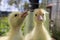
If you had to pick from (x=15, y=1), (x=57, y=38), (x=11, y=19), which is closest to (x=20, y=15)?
(x=11, y=19)

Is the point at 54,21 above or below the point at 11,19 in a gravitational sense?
below

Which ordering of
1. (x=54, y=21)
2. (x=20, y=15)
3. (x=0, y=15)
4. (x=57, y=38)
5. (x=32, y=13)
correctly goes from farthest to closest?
(x=54, y=21), (x=57, y=38), (x=0, y=15), (x=32, y=13), (x=20, y=15)

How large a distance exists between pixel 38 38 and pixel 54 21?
0.76 m

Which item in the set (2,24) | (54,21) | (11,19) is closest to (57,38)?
(54,21)

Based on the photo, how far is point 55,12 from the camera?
58.7 inches

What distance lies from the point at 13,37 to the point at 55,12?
2.69ft

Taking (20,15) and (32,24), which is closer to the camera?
(20,15)

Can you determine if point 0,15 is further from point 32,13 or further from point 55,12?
point 55,12

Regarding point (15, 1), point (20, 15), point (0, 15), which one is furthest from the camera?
point (0, 15)

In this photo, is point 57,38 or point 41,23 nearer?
point 41,23

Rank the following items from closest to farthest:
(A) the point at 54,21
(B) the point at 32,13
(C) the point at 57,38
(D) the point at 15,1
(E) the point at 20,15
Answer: (E) the point at 20,15
(B) the point at 32,13
(D) the point at 15,1
(C) the point at 57,38
(A) the point at 54,21

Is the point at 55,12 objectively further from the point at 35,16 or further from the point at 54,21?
the point at 35,16

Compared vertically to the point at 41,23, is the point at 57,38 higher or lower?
lower

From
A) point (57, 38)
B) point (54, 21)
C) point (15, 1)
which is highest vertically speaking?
point (15, 1)
